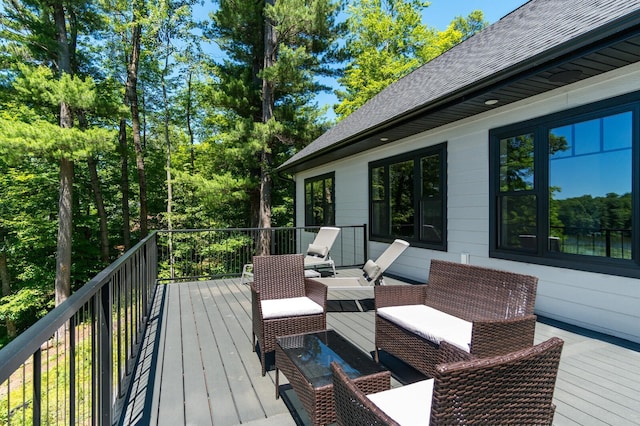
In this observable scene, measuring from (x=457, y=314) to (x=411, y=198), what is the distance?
12.0ft

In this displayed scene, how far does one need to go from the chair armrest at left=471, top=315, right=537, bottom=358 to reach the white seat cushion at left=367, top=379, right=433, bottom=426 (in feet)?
1.91

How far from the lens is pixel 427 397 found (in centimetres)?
156

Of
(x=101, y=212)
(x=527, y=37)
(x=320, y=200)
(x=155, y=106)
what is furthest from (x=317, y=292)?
(x=155, y=106)

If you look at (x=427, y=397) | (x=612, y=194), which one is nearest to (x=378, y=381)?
(x=427, y=397)

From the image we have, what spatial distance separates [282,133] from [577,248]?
30.7ft

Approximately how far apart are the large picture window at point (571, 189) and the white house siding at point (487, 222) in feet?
0.40

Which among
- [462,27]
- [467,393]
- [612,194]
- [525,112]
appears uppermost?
[462,27]

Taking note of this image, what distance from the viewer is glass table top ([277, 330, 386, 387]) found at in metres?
1.92

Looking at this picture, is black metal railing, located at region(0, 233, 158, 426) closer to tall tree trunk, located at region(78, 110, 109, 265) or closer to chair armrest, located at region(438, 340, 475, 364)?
chair armrest, located at region(438, 340, 475, 364)

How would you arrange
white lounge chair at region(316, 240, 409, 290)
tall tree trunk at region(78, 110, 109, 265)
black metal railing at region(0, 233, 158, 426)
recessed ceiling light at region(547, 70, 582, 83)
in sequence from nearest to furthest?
black metal railing at region(0, 233, 158, 426) → recessed ceiling light at region(547, 70, 582, 83) → white lounge chair at region(316, 240, 409, 290) → tall tree trunk at region(78, 110, 109, 265)

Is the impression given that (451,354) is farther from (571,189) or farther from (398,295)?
(571,189)

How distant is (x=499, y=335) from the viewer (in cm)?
213

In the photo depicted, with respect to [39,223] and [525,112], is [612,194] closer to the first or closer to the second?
[525,112]

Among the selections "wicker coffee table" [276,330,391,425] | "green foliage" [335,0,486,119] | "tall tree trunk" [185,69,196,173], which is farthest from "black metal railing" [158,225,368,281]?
"green foliage" [335,0,486,119]
